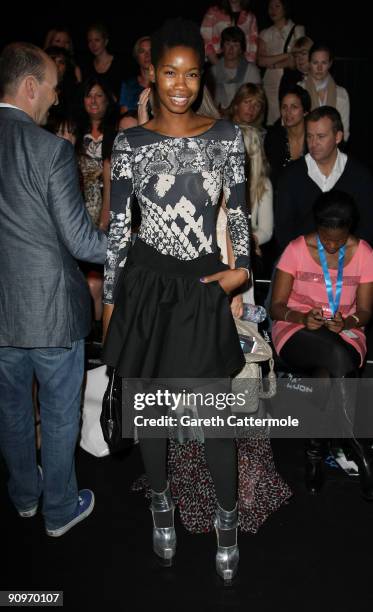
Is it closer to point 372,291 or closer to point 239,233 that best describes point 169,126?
point 239,233

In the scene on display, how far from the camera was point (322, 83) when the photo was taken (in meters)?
5.44

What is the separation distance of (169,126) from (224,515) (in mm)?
1329

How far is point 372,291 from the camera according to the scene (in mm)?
3152

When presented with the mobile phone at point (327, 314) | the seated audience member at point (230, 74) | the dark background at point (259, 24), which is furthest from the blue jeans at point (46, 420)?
the dark background at point (259, 24)

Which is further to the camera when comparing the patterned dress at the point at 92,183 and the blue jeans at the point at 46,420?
the patterned dress at the point at 92,183

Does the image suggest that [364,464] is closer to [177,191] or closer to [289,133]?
[177,191]

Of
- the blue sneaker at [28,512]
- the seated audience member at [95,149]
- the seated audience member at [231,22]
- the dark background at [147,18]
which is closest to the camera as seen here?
the blue sneaker at [28,512]

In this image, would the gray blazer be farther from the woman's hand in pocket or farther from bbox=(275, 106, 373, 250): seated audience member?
bbox=(275, 106, 373, 250): seated audience member

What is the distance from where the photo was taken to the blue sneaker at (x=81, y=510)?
8.36 ft

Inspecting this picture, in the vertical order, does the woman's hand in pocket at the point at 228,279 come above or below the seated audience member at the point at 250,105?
below

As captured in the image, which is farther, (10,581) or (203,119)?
(10,581)

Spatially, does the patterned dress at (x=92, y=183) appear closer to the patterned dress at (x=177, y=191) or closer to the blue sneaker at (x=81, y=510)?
the blue sneaker at (x=81, y=510)

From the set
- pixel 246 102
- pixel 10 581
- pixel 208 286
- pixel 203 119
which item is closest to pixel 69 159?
pixel 203 119

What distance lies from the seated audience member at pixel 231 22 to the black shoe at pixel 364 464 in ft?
16.0
